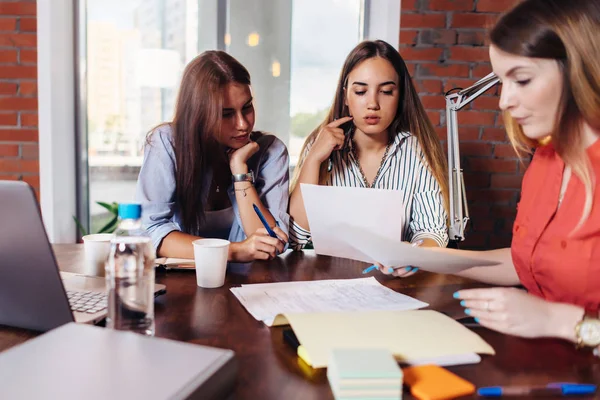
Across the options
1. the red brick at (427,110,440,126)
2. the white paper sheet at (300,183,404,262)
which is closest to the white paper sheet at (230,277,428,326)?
the white paper sheet at (300,183,404,262)

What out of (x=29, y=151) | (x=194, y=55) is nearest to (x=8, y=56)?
(x=29, y=151)

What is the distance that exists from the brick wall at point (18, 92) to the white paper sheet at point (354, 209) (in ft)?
6.55

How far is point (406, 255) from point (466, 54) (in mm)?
1979

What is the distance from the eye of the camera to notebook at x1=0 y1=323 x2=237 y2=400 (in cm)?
50

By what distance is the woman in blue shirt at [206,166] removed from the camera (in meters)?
1.49

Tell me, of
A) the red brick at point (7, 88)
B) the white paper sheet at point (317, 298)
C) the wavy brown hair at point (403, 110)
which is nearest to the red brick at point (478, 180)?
the wavy brown hair at point (403, 110)

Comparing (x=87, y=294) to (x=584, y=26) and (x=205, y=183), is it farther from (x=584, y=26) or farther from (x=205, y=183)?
(x=584, y=26)

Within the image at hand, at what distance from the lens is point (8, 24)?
101 inches

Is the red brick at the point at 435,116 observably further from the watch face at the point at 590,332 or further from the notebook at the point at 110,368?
the notebook at the point at 110,368

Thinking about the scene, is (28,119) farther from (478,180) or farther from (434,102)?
(478,180)

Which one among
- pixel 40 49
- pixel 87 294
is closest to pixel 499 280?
pixel 87 294

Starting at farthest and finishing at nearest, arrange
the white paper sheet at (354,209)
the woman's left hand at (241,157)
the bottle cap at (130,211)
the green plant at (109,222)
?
the green plant at (109,222) < the woman's left hand at (241,157) < the white paper sheet at (354,209) < the bottle cap at (130,211)

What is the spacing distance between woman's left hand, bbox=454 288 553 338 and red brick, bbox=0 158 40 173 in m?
2.48

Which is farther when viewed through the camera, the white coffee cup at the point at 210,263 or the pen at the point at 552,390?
the white coffee cup at the point at 210,263
